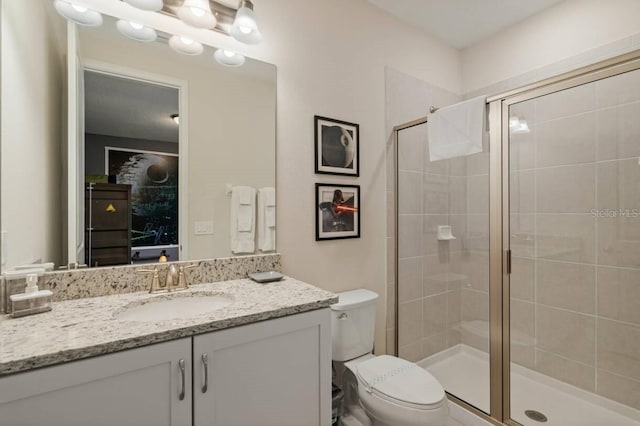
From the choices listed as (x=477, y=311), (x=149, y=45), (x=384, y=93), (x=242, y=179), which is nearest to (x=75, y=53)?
(x=149, y=45)

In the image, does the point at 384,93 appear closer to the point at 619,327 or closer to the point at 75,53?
the point at 75,53

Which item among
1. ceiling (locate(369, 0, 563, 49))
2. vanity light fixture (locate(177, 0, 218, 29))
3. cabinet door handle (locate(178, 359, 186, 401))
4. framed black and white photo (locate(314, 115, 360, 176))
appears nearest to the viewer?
cabinet door handle (locate(178, 359, 186, 401))

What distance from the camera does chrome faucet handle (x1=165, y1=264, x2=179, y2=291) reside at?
4.39 feet

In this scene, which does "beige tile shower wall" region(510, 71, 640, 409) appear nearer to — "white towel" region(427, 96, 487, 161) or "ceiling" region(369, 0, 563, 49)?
"white towel" region(427, 96, 487, 161)

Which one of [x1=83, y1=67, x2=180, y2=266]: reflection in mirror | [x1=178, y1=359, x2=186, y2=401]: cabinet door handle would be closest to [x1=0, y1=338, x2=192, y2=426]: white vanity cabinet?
[x1=178, y1=359, x2=186, y2=401]: cabinet door handle

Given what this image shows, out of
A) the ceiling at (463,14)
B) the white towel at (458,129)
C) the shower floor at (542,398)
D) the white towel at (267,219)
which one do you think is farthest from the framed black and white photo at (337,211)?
the ceiling at (463,14)

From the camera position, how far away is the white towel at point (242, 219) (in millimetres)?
1616

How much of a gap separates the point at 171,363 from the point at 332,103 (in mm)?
1625

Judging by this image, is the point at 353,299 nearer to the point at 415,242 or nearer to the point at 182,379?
the point at 415,242

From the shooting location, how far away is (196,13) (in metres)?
1.42

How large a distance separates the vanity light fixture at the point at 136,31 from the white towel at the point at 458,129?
1.64m

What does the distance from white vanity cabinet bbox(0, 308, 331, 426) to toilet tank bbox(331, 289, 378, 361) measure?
46 centimetres

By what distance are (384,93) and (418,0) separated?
0.63 meters

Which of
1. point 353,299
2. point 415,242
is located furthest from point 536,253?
point 353,299
